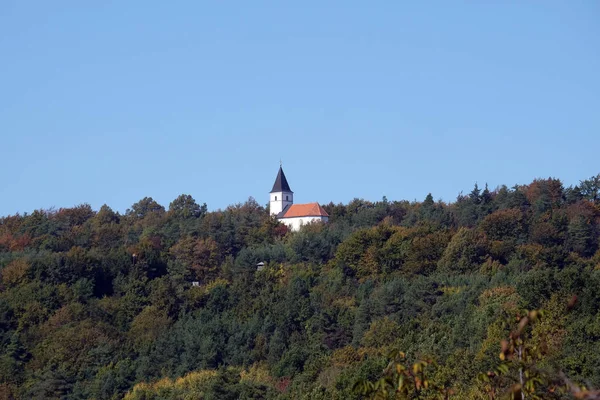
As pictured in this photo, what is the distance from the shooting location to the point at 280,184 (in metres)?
72.6

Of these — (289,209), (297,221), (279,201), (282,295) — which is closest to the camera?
(282,295)

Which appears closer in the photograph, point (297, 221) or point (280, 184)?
point (297, 221)

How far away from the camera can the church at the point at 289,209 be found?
2594 inches

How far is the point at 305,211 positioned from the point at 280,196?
560 centimetres

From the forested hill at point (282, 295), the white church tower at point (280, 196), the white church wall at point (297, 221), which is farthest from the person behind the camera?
the white church tower at point (280, 196)

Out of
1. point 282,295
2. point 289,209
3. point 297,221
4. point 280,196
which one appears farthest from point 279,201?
point 282,295

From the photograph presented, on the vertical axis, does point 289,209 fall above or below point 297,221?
above

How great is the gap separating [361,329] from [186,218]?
25366 millimetres

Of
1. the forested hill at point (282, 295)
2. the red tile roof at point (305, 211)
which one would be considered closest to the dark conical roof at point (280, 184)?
the red tile roof at point (305, 211)

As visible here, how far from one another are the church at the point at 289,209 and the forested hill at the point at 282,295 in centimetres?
332

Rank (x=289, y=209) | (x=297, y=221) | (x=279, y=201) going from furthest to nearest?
Result: 1. (x=279, y=201)
2. (x=289, y=209)
3. (x=297, y=221)

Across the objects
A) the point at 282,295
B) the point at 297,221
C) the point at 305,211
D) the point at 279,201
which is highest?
the point at 279,201

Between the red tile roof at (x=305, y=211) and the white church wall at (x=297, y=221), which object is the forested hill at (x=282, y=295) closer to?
the white church wall at (x=297, y=221)

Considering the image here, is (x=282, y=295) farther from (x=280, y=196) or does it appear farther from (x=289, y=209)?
(x=280, y=196)
